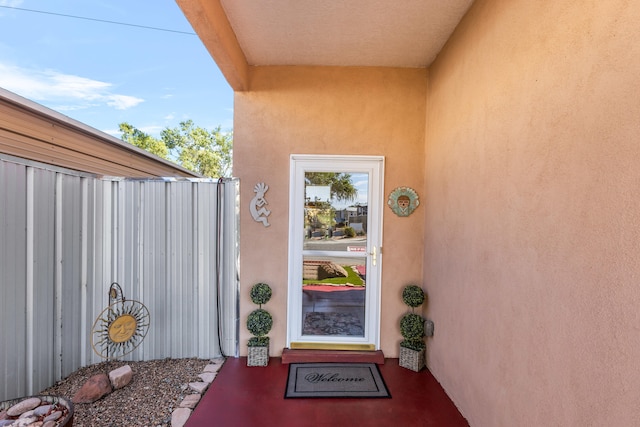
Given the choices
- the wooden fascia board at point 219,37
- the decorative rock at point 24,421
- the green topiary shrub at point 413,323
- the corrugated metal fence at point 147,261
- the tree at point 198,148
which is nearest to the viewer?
the decorative rock at point 24,421

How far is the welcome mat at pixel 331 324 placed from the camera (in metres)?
3.20

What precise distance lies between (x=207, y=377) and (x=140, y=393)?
0.55m

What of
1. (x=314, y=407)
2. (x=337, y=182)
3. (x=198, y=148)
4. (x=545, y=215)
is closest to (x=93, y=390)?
(x=314, y=407)

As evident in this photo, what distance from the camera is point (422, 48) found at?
2730mm

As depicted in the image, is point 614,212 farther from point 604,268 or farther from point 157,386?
point 157,386

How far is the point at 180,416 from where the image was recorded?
221 cm

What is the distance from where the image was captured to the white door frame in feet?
10.3

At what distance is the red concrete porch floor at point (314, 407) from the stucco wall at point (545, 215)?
0.26 m

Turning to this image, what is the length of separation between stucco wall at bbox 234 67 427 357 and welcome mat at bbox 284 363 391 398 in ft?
1.32

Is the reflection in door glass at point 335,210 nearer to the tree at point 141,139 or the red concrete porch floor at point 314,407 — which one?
the red concrete porch floor at point 314,407

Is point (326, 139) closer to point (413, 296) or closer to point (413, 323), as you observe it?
point (413, 296)

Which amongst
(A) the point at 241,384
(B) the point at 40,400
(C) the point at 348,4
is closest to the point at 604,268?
(C) the point at 348,4

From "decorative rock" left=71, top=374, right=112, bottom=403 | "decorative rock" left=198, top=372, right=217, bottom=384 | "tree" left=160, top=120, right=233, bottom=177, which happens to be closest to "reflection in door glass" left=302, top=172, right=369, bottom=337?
"decorative rock" left=198, top=372, right=217, bottom=384

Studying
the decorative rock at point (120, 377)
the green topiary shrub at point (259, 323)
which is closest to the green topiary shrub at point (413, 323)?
the green topiary shrub at point (259, 323)
